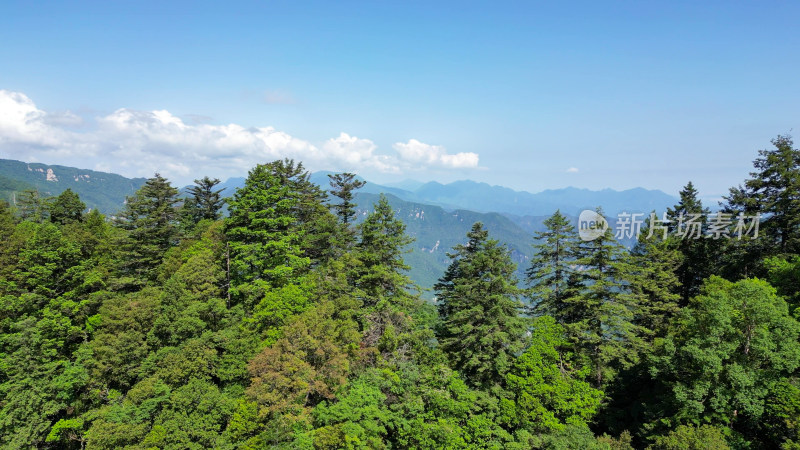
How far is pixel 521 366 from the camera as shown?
74.4ft

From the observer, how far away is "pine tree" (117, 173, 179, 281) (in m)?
33.0

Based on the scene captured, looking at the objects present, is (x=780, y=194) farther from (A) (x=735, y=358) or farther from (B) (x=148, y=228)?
(B) (x=148, y=228)

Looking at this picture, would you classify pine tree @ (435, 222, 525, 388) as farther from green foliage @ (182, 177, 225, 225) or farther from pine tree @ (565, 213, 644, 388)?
green foliage @ (182, 177, 225, 225)

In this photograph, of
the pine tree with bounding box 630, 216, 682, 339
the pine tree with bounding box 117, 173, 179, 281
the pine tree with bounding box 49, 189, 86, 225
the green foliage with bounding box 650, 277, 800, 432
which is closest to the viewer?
the green foliage with bounding box 650, 277, 800, 432

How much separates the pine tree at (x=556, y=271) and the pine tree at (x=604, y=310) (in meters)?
0.75

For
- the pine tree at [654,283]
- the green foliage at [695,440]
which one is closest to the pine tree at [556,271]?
the pine tree at [654,283]

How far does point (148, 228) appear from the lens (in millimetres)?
33594

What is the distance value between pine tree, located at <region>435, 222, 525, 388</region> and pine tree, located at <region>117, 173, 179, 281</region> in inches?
1119

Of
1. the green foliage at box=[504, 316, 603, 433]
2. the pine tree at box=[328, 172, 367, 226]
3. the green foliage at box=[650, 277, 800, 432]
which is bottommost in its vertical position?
the green foliage at box=[504, 316, 603, 433]

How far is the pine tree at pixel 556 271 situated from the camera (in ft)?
87.5

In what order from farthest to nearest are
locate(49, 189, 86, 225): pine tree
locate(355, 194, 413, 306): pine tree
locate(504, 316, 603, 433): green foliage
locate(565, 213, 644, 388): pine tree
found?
1. locate(49, 189, 86, 225): pine tree
2. locate(355, 194, 413, 306): pine tree
3. locate(565, 213, 644, 388): pine tree
4. locate(504, 316, 603, 433): green foliage

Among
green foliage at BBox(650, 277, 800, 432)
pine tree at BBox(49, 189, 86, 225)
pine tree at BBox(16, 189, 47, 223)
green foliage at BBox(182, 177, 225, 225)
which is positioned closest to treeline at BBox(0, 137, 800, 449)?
green foliage at BBox(650, 277, 800, 432)

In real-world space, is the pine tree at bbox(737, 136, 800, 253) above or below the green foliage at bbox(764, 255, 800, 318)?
above

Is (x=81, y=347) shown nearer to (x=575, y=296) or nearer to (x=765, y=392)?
(x=575, y=296)
